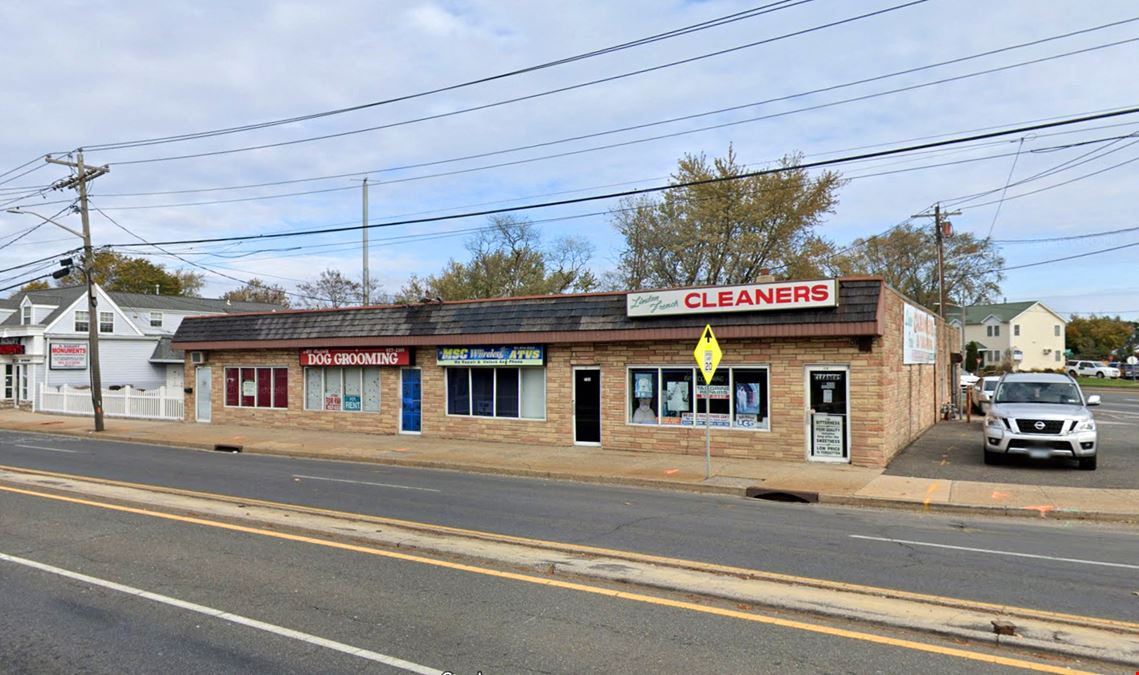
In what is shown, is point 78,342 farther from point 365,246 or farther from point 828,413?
point 828,413

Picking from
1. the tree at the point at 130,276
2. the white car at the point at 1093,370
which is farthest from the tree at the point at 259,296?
the white car at the point at 1093,370

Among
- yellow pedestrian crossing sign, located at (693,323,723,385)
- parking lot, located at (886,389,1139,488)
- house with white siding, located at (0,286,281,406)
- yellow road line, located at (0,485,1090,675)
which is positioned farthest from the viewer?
house with white siding, located at (0,286,281,406)

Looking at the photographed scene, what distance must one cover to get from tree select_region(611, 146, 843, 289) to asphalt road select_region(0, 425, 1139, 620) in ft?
83.3

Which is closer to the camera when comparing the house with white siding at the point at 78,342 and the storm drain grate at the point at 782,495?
the storm drain grate at the point at 782,495

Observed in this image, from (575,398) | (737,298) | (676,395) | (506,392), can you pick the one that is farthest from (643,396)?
(506,392)

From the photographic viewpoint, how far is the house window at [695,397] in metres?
17.2

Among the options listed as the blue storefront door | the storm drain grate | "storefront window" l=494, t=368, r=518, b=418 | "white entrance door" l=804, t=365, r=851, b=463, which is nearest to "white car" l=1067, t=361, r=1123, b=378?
"white entrance door" l=804, t=365, r=851, b=463

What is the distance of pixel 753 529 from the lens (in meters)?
9.79

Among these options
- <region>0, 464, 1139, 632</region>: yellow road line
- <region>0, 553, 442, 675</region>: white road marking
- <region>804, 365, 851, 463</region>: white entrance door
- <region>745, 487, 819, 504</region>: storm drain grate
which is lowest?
<region>745, 487, 819, 504</region>: storm drain grate

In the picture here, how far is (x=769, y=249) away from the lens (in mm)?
38062

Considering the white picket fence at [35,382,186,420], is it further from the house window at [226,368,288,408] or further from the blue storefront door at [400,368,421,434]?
the blue storefront door at [400,368,421,434]

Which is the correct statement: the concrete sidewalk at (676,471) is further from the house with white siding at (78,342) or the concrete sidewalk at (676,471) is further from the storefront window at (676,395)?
the house with white siding at (78,342)

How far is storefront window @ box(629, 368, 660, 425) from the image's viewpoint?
18.5 m

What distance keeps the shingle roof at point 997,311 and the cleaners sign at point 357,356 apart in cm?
7263
